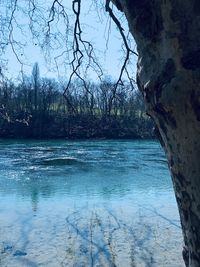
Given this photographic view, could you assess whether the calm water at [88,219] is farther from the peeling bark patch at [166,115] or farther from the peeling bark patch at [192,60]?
the peeling bark patch at [192,60]

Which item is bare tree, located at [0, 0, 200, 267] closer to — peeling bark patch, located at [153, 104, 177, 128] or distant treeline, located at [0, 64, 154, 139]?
peeling bark patch, located at [153, 104, 177, 128]

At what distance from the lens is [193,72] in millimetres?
1195

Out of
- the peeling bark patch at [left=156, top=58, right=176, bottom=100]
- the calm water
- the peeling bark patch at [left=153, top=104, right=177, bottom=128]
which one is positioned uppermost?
the peeling bark patch at [left=156, top=58, right=176, bottom=100]

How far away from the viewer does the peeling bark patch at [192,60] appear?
1198mm

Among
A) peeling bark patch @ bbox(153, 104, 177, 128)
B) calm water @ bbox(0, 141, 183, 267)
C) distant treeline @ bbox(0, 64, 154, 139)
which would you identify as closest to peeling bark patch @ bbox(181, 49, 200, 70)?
peeling bark patch @ bbox(153, 104, 177, 128)

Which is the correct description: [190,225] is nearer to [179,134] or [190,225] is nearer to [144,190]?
[179,134]

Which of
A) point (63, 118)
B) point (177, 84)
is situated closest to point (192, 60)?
point (177, 84)

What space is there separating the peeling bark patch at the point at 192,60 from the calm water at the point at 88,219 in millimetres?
5099

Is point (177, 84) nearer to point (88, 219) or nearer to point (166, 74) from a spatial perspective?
point (166, 74)

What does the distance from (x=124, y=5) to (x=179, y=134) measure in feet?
1.68

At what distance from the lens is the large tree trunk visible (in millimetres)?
1215

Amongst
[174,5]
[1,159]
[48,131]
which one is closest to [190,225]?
[174,5]

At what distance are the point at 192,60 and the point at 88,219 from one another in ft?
25.1

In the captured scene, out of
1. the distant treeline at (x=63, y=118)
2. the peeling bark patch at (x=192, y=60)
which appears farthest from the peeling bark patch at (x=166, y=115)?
the distant treeline at (x=63, y=118)
